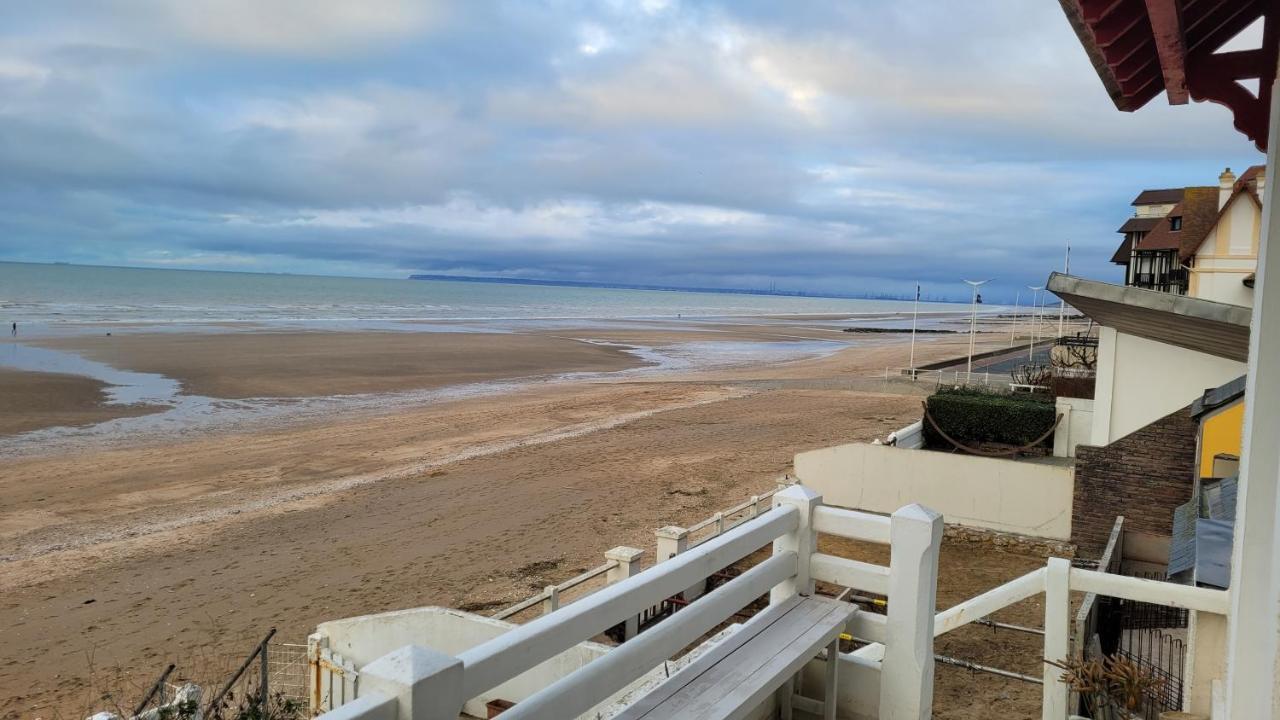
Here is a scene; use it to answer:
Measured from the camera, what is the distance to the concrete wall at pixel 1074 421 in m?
16.8

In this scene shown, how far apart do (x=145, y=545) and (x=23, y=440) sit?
12.3m

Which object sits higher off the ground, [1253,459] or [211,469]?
[1253,459]

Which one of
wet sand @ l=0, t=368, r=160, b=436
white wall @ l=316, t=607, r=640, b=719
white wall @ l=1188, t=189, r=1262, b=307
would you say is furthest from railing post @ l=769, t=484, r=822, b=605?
wet sand @ l=0, t=368, r=160, b=436

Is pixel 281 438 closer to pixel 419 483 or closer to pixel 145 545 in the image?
pixel 419 483

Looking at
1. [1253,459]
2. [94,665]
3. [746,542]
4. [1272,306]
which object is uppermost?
[1272,306]

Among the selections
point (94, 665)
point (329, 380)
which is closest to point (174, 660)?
point (94, 665)

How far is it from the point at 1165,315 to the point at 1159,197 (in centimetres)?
4747

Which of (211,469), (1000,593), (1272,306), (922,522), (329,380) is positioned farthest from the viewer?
(329,380)

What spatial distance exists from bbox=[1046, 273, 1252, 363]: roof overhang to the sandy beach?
24.4 ft

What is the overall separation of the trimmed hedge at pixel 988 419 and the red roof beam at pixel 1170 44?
1372cm

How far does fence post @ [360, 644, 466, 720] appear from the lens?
2.01 metres

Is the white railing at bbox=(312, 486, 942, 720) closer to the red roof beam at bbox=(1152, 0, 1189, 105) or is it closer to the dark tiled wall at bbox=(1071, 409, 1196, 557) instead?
the red roof beam at bbox=(1152, 0, 1189, 105)

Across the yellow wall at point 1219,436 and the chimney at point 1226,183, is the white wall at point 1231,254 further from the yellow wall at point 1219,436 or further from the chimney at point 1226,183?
the yellow wall at point 1219,436

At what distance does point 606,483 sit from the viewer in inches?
725
